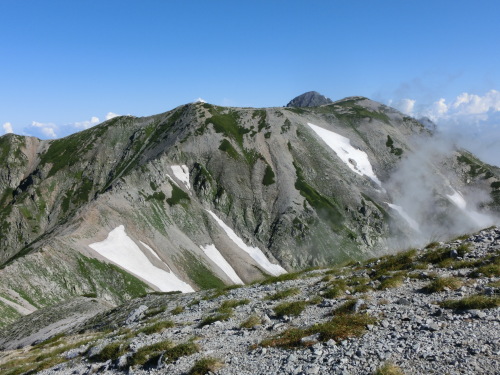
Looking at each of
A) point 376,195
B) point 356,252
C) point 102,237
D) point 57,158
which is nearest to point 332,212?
point 356,252

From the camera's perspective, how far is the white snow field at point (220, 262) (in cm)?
12249

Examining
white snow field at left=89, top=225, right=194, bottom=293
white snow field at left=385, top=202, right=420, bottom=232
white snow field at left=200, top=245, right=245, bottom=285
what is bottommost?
white snow field at left=385, top=202, right=420, bottom=232

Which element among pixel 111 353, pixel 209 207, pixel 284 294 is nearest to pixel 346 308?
pixel 284 294

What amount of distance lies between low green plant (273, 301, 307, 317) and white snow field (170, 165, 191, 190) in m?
143

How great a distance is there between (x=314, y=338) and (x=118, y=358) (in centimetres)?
890

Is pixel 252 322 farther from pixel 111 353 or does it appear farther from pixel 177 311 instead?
pixel 177 311

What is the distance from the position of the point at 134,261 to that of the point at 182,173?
65.9 meters

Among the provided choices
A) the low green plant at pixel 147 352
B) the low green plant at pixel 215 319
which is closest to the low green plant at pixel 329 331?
the low green plant at pixel 147 352

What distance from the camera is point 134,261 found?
10256cm

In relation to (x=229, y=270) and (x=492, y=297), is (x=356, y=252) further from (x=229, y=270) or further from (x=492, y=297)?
(x=492, y=297)

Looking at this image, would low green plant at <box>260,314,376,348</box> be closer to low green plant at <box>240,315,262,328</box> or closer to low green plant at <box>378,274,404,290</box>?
low green plant at <box>240,315,262,328</box>

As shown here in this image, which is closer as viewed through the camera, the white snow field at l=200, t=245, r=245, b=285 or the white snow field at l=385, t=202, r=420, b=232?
the white snow field at l=200, t=245, r=245, b=285

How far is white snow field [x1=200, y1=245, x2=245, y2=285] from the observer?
12249 cm

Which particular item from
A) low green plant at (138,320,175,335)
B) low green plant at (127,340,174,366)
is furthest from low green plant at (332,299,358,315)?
low green plant at (138,320,175,335)
